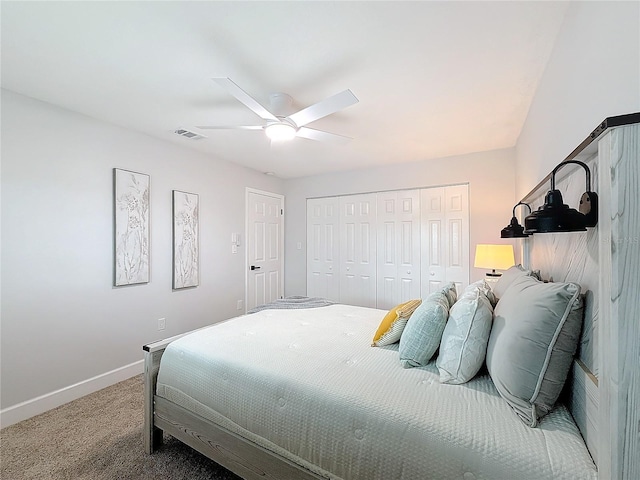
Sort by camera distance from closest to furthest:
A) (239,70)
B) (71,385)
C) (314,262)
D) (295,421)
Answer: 1. (295,421)
2. (239,70)
3. (71,385)
4. (314,262)

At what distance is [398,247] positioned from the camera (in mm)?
4051

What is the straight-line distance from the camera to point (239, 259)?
4.11m

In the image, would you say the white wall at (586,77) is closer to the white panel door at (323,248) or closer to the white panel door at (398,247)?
the white panel door at (398,247)

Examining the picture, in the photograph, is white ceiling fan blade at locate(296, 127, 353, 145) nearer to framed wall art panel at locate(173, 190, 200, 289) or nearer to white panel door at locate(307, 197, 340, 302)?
framed wall art panel at locate(173, 190, 200, 289)

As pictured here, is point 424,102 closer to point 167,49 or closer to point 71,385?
point 167,49

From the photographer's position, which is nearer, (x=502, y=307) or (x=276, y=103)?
(x=502, y=307)

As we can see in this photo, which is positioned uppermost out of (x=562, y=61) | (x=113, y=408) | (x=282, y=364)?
(x=562, y=61)

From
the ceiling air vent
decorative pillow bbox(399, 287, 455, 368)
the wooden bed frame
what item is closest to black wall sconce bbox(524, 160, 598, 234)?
the wooden bed frame

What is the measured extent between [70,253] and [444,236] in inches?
155

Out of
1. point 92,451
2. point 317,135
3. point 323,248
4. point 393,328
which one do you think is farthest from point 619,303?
point 323,248

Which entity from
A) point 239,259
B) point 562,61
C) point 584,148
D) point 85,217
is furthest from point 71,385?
point 562,61

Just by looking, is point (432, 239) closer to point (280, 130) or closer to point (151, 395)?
point (280, 130)

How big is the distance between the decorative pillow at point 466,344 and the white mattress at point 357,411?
5 centimetres

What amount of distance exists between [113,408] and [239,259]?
84.9 inches
